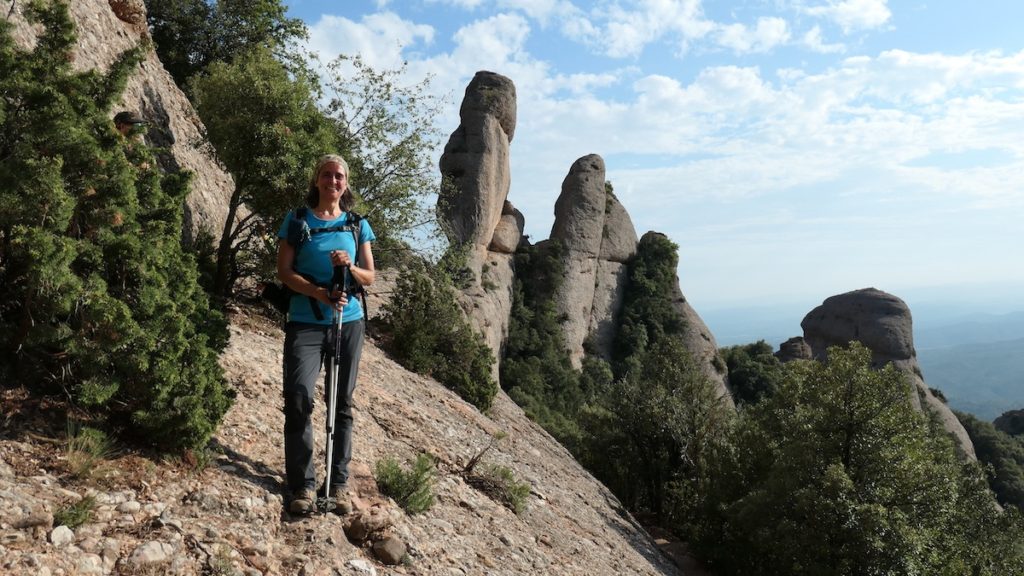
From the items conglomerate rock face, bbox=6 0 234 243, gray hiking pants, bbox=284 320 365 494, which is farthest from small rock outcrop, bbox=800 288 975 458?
gray hiking pants, bbox=284 320 365 494

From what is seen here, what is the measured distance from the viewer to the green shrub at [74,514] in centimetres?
381

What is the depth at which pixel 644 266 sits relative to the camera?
53844mm

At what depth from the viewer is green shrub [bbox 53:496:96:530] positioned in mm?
3809

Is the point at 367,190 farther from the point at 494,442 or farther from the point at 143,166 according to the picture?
the point at 143,166

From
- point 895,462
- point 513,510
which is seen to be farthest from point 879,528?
point 513,510

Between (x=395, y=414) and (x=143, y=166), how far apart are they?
202 inches

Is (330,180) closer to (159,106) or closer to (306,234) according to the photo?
(306,234)

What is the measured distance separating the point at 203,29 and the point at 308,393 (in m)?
25.5

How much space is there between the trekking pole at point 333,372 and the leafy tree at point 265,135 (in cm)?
514

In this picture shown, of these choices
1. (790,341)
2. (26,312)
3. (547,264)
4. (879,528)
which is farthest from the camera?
(790,341)

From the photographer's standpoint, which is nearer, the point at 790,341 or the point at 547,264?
the point at 547,264

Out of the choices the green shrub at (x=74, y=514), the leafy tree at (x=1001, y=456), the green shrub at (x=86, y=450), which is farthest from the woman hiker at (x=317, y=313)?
the leafy tree at (x=1001, y=456)

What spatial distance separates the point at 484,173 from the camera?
40.9 metres

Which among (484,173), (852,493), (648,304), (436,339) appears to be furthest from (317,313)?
(648,304)
